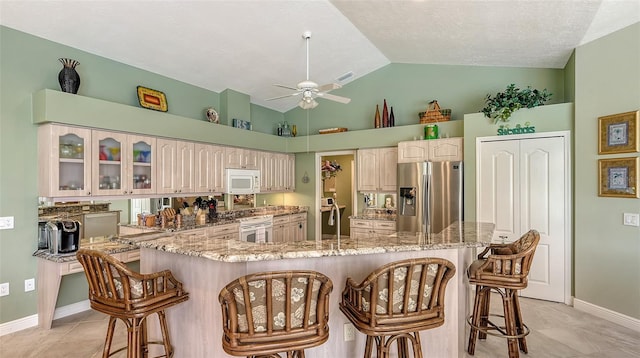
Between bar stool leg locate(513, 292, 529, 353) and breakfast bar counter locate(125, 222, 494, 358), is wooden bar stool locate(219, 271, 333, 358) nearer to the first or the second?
breakfast bar counter locate(125, 222, 494, 358)

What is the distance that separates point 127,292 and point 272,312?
3.33 feet

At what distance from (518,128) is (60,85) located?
559 centimetres

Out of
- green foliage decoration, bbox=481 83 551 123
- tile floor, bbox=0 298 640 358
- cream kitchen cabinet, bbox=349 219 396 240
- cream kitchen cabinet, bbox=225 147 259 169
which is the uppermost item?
green foliage decoration, bbox=481 83 551 123

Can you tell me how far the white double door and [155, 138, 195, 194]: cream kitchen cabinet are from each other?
13.7 ft

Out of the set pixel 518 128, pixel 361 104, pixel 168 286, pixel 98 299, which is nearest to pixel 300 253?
pixel 168 286

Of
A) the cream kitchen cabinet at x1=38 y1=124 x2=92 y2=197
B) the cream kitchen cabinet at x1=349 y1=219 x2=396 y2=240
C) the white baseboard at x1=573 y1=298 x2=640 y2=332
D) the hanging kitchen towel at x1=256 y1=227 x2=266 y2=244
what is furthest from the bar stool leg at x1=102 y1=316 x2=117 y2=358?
the white baseboard at x1=573 y1=298 x2=640 y2=332

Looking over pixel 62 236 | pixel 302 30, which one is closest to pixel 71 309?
pixel 62 236

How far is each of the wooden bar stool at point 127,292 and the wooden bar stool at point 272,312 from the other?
0.65m

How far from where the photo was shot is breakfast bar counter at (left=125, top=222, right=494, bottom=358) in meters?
2.02

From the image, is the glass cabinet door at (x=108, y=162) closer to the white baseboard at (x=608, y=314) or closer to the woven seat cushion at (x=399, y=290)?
the woven seat cushion at (x=399, y=290)

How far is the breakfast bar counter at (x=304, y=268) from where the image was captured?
2.02 metres

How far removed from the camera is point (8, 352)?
2871 millimetres

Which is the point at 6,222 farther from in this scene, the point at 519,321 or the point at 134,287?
the point at 519,321

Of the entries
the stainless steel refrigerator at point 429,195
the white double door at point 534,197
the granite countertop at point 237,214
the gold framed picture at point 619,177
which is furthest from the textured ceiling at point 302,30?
the granite countertop at point 237,214
